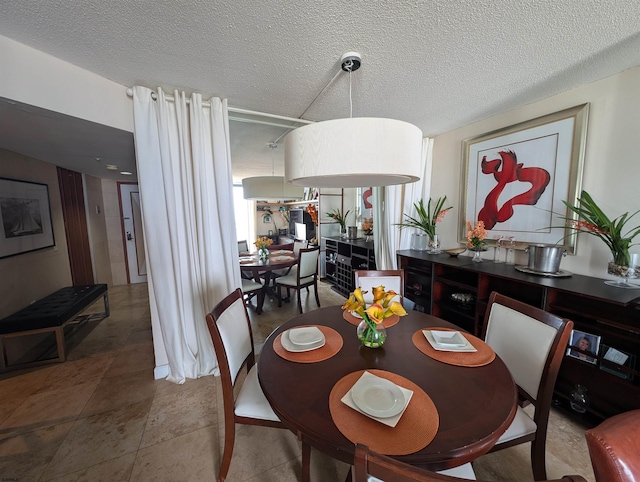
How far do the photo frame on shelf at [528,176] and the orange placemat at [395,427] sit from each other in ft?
6.41

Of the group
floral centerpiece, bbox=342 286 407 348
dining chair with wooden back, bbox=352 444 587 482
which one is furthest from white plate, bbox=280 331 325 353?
dining chair with wooden back, bbox=352 444 587 482

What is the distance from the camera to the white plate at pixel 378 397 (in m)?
0.82

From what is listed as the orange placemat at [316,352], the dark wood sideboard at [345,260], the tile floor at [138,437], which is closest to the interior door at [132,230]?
the tile floor at [138,437]

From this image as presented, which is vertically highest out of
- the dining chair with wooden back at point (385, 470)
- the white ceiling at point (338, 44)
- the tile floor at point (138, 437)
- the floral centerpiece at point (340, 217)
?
the white ceiling at point (338, 44)

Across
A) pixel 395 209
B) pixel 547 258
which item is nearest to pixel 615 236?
pixel 547 258

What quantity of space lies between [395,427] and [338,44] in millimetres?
1764

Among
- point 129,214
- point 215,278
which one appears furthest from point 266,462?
point 129,214

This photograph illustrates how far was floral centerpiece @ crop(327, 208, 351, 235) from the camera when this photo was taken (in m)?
4.62

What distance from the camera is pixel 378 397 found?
0.89 metres

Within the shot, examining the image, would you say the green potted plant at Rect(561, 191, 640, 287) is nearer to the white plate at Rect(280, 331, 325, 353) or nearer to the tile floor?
the tile floor

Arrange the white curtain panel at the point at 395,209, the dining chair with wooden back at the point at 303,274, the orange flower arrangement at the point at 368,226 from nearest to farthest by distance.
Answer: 1. the white curtain panel at the point at 395,209
2. the dining chair with wooden back at the point at 303,274
3. the orange flower arrangement at the point at 368,226

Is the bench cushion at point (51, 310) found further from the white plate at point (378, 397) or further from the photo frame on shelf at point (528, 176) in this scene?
the photo frame on shelf at point (528, 176)

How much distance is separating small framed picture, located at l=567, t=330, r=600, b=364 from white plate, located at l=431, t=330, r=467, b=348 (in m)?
0.90

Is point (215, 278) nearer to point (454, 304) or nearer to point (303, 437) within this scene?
point (303, 437)
